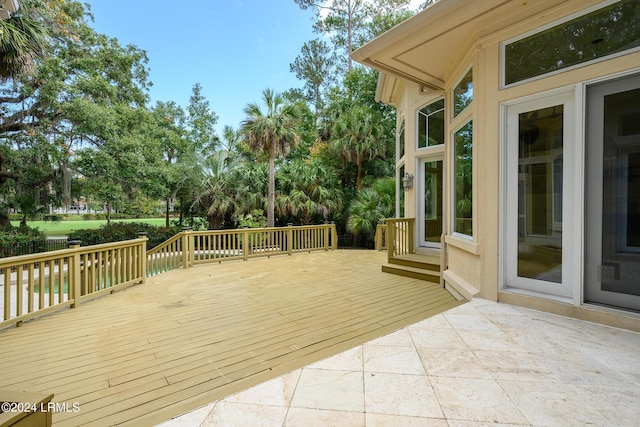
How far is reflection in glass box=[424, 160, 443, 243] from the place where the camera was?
5.87 metres

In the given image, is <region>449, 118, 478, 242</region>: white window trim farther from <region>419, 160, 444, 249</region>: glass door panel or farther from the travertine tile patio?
the travertine tile patio

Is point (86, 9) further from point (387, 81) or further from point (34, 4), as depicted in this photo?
point (387, 81)

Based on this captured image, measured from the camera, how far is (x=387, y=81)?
7086 millimetres

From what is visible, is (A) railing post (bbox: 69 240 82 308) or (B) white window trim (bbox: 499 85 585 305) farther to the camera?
(A) railing post (bbox: 69 240 82 308)

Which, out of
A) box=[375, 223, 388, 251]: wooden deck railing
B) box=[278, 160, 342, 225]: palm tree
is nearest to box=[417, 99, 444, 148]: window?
box=[375, 223, 388, 251]: wooden deck railing

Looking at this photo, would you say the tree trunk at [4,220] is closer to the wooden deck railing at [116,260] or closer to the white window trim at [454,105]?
the wooden deck railing at [116,260]

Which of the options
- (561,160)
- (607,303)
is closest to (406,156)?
(561,160)

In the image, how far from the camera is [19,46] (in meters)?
5.86

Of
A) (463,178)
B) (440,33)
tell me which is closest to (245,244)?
(463,178)

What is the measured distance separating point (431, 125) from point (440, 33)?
8.40ft

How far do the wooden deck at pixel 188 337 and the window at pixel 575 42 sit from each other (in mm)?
2818

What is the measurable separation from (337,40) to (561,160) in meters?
20.8

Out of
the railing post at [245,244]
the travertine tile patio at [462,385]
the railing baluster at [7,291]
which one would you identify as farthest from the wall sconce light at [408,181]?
the railing baluster at [7,291]

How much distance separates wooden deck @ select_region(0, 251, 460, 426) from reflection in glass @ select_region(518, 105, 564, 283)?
112 centimetres
